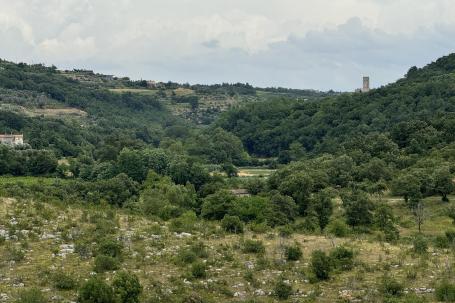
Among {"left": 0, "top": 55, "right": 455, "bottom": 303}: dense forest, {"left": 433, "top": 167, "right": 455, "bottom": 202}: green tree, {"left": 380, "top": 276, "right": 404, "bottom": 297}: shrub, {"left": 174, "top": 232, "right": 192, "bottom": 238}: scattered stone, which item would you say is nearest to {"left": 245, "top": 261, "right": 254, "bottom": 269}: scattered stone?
{"left": 0, "top": 55, "right": 455, "bottom": 303}: dense forest

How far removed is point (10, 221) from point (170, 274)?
8.24 metres

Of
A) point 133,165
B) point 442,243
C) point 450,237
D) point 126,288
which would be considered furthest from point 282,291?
point 133,165

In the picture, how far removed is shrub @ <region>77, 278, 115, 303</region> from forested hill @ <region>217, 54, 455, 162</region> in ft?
212

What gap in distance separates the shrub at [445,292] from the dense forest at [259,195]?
44 mm

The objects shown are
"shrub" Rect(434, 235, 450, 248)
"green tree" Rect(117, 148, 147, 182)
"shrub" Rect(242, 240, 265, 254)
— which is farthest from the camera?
"green tree" Rect(117, 148, 147, 182)

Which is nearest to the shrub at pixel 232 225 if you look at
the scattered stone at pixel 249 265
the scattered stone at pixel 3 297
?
the scattered stone at pixel 249 265

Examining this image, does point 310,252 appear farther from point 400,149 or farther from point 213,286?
point 400,149

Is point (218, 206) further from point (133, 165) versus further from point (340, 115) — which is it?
point (340, 115)

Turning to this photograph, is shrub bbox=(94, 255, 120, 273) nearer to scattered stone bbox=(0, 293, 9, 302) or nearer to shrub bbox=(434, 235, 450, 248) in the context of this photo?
scattered stone bbox=(0, 293, 9, 302)

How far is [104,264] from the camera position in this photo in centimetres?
2428

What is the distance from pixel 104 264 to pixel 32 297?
12.6 feet

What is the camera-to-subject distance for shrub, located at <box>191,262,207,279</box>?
2423cm

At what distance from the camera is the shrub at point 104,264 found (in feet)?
79.4

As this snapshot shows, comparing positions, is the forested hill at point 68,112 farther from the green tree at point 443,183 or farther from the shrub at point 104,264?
the shrub at point 104,264
